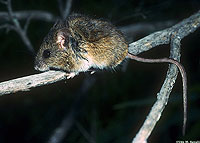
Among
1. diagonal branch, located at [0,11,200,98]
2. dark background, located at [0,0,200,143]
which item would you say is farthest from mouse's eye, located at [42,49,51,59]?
dark background, located at [0,0,200,143]

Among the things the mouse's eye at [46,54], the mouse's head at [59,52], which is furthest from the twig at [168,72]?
the mouse's eye at [46,54]

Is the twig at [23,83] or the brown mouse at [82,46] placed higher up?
the brown mouse at [82,46]

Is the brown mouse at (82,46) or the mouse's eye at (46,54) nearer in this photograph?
the brown mouse at (82,46)

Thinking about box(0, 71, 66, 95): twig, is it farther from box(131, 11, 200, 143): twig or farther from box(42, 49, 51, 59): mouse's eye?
box(131, 11, 200, 143): twig

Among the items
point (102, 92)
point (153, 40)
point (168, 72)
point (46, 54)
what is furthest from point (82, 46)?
point (102, 92)

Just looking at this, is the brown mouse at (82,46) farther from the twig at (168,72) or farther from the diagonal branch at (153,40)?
the twig at (168,72)

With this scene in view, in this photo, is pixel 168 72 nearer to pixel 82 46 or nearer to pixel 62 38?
pixel 82 46
